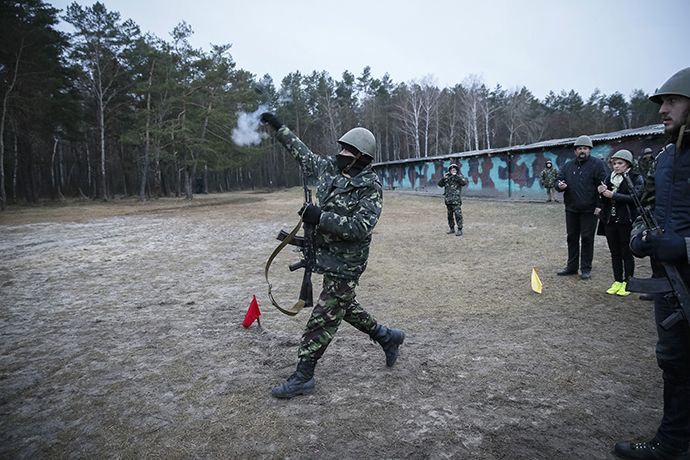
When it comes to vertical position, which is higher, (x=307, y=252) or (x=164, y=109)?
(x=164, y=109)

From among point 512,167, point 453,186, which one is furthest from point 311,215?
point 512,167

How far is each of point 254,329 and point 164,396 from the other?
5.17 feet

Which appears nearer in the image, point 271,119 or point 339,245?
point 339,245

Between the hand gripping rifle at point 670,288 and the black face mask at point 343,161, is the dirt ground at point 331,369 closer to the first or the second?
the hand gripping rifle at point 670,288

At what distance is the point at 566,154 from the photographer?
20.6m

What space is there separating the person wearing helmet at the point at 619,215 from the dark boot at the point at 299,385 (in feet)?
15.4

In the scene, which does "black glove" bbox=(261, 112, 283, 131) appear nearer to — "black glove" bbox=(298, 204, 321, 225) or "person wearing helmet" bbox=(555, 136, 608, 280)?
"black glove" bbox=(298, 204, 321, 225)

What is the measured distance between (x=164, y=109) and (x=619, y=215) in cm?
3483

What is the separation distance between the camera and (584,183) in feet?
19.6

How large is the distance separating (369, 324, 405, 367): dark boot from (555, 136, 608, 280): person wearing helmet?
13.2 feet

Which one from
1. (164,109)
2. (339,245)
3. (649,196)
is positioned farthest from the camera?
(164,109)

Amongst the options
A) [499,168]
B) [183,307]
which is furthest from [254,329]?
[499,168]

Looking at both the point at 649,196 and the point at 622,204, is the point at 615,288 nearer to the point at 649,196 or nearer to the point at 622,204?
the point at 622,204

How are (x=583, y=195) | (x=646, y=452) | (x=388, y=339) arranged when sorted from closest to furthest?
1. (x=646, y=452)
2. (x=388, y=339)
3. (x=583, y=195)
